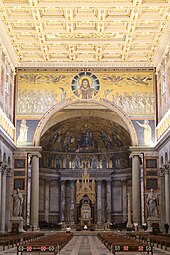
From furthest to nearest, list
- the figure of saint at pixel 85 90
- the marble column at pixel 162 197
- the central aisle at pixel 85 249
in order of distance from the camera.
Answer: the figure of saint at pixel 85 90
the marble column at pixel 162 197
the central aisle at pixel 85 249

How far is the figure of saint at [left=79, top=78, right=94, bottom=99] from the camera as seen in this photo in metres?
41.7

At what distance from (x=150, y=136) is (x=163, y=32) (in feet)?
32.4

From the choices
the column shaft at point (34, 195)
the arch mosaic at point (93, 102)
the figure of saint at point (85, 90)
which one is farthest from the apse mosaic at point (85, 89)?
the column shaft at point (34, 195)

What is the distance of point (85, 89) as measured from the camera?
41.8 m

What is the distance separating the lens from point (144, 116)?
136 feet

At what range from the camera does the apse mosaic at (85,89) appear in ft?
136

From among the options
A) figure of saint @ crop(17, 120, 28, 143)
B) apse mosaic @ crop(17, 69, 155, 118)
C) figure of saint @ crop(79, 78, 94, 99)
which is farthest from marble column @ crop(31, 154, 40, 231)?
figure of saint @ crop(79, 78, 94, 99)

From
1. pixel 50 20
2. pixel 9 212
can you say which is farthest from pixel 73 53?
pixel 9 212

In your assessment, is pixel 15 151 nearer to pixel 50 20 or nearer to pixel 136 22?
pixel 50 20

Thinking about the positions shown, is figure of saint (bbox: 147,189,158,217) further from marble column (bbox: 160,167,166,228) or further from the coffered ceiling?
the coffered ceiling

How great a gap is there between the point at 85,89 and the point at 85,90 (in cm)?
9

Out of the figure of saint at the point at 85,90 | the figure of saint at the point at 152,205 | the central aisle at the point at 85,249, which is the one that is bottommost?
the central aisle at the point at 85,249

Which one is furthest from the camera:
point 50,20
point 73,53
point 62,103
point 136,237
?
point 62,103

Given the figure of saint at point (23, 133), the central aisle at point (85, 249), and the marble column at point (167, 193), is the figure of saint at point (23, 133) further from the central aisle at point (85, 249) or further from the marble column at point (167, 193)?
the central aisle at point (85, 249)
